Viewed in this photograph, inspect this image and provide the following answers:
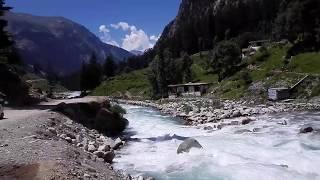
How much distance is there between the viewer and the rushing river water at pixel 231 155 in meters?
24.5

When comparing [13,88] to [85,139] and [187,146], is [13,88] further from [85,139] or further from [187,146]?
[187,146]

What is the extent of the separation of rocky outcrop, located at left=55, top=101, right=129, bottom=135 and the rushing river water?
251 centimetres

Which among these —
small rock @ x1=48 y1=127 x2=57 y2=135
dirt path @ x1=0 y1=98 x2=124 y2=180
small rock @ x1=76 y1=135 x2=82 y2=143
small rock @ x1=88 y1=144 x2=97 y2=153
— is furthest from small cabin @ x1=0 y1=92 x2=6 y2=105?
small rock @ x1=88 y1=144 x2=97 y2=153

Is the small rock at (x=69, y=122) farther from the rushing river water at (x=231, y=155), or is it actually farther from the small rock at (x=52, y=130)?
the small rock at (x=52, y=130)

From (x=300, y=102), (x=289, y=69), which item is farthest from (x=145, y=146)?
(x=289, y=69)

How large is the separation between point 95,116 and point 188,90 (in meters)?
73.1

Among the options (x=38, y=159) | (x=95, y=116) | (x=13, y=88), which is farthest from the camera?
(x=13, y=88)

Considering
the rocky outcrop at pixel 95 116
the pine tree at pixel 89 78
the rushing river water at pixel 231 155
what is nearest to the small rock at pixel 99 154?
the rushing river water at pixel 231 155

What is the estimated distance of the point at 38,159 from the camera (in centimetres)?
2066

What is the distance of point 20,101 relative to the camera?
5191 centimetres

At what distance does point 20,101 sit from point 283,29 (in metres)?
81.9

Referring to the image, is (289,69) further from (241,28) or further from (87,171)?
(241,28)

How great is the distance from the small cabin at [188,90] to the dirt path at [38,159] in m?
81.2

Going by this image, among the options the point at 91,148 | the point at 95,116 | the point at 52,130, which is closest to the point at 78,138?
the point at 52,130
